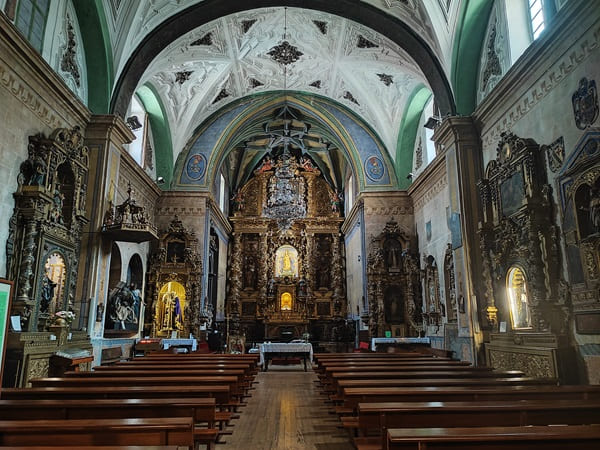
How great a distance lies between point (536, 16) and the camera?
9.43 metres

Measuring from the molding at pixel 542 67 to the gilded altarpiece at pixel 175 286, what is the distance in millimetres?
11304

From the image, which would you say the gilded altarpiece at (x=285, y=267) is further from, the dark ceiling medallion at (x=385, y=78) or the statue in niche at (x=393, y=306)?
the dark ceiling medallion at (x=385, y=78)

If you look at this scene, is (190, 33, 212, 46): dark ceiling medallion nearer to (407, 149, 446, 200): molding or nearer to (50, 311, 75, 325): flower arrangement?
(407, 149, 446, 200): molding

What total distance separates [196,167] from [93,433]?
16448mm

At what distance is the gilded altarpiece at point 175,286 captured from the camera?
54.9ft

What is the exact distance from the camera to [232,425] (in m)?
6.49

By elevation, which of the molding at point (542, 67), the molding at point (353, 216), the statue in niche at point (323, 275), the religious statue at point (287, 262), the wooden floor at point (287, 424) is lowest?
the wooden floor at point (287, 424)

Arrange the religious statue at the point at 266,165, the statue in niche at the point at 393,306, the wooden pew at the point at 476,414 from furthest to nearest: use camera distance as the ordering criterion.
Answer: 1. the religious statue at the point at 266,165
2. the statue in niche at the point at 393,306
3. the wooden pew at the point at 476,414

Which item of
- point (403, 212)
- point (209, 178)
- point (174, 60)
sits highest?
point (174, 60)

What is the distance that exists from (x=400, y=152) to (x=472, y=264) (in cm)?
874

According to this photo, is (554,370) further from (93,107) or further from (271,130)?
(271,130)

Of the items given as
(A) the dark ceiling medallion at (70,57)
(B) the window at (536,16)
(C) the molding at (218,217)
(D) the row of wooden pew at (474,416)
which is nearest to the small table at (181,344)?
(C) the molding at (218,217)

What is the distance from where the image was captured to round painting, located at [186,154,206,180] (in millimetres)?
18719

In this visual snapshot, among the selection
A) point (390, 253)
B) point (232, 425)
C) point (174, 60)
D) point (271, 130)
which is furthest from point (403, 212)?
point (232, 425)
